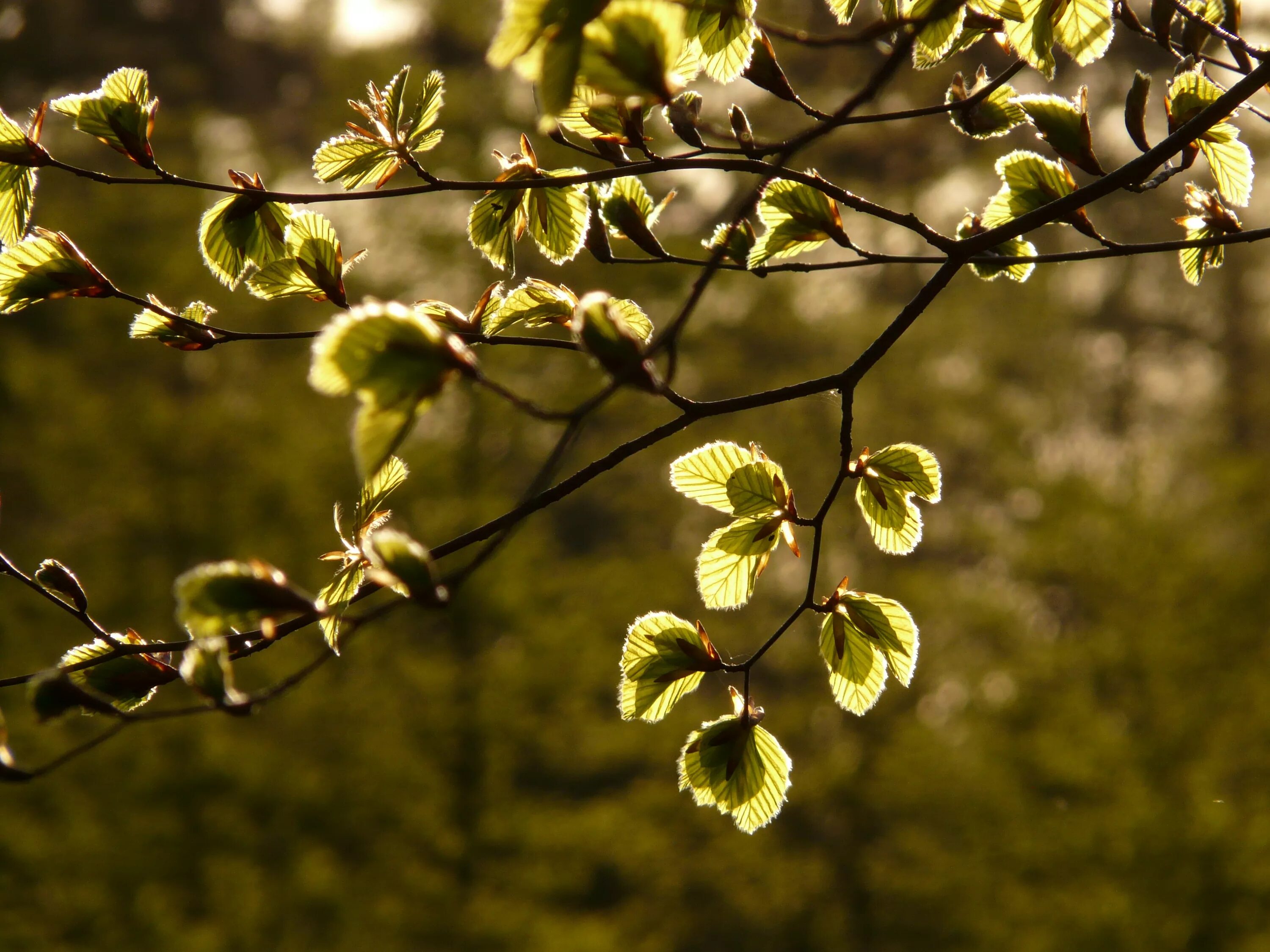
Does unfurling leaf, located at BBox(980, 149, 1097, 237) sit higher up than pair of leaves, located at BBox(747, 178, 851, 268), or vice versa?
unfurling leaf, located at BBox(980, 149, 1097, 237)

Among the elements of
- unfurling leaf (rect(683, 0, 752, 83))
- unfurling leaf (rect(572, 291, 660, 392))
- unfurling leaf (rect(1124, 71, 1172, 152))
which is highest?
unfurling leaf (rect(1124, 71, 1172, 152))

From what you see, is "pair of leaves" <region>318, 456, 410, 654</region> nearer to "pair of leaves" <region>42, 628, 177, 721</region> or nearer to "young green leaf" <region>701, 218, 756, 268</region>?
"pair of leaves" <region>42, 628, 177, 721</region>

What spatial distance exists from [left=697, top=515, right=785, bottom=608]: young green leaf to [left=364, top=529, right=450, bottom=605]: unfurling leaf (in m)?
0.50

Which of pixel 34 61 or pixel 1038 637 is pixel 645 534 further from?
pixel 34 61

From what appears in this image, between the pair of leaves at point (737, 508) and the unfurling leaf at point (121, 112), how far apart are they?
62 centimetres

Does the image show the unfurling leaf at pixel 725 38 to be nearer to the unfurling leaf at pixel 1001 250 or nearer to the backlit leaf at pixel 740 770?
the unfurling leaf at pixel 1001 250

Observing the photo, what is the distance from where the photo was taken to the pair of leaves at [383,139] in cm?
107

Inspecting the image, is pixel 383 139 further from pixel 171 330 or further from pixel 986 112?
pixel 986 112

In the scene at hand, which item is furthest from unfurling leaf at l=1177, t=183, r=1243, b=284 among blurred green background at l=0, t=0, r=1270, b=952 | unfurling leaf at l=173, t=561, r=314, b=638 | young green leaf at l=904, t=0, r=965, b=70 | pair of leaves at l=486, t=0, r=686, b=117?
blurred green background at l=0, t=0, r=1270, b=952

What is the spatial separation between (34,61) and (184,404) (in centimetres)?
493

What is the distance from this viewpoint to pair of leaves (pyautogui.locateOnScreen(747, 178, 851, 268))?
1.08 meters

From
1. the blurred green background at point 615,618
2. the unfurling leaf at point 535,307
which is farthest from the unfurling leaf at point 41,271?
the blurred green background at point 615,618

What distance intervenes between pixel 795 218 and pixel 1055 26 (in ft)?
1.03

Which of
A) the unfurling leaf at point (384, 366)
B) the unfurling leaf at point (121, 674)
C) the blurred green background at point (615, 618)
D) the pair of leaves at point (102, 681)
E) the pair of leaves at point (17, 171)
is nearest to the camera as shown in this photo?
the unfurling leaf at point (384, 366)
